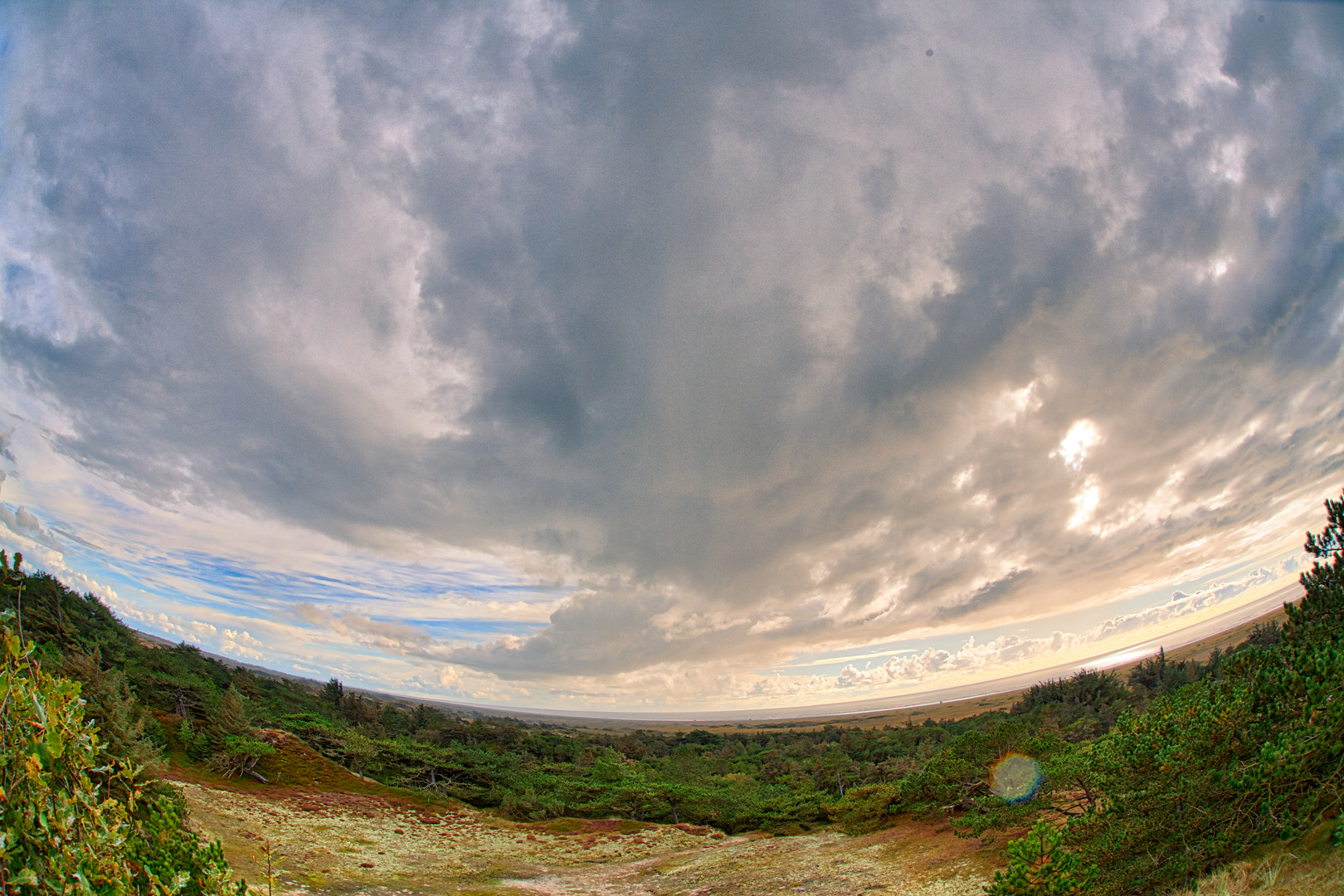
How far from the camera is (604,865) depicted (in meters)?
34.4

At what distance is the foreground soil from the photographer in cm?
2367

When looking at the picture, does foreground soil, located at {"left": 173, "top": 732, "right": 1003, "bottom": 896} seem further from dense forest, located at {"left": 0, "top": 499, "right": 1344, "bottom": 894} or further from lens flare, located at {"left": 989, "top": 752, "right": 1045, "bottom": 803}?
lens flare, located at {"left": 989, "top": 752, "right": 1045, "bottom": 803}

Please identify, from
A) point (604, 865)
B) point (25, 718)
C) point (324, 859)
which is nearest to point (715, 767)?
point (604, 865)

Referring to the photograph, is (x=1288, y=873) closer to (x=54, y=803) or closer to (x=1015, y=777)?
(x=54, y=803)

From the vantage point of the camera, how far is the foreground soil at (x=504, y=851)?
23.7m

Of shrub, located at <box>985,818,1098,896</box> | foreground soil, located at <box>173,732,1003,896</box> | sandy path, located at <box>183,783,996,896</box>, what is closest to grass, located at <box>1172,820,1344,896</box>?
shrub, located at <box>985,818,1098,896</box>

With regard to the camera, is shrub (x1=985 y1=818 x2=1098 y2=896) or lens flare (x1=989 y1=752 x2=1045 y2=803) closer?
shrub (x1=985 y1=818 x2=1098 y2=896)

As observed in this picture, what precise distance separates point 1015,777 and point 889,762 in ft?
128

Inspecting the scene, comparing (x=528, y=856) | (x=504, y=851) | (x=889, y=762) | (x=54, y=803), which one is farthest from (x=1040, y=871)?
(x=889, y=762)

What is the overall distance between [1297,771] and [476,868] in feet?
116

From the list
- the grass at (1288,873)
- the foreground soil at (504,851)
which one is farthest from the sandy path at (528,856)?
the grass at (1288,873)

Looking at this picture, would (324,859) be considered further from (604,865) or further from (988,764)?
(988,764)

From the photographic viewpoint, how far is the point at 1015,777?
28.1m

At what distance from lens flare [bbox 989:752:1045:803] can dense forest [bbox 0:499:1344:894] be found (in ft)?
0.53
